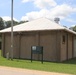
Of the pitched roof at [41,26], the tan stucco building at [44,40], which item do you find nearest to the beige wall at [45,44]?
the tan stucco building at [44,40]

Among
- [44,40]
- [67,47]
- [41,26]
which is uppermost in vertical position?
[41,26]

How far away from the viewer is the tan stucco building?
24.0 metres

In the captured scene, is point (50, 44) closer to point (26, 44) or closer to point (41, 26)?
point (41, 26)

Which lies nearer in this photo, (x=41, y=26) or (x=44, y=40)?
(x=44, y=40)

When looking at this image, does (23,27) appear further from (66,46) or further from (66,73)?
(66,73)

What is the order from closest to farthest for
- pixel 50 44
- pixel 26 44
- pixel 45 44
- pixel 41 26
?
pixel 50 44 → pixel 45 44 → pixel 41 26 → pixel 26 44

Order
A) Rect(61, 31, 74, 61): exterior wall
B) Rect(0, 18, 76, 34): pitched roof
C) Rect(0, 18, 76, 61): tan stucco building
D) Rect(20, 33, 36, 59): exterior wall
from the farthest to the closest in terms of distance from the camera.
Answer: Rect(20, 33, 36, 59): exterior wall, Rect(61, 31, 74, 61): exterior wall, Rect(0, 18, 76, 34): pitched roof, Rect(0, 18, 76, 61): tan stucco building

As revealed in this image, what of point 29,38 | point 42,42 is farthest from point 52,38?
point 29,38

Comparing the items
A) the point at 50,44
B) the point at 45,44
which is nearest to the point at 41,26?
the point at 45,44

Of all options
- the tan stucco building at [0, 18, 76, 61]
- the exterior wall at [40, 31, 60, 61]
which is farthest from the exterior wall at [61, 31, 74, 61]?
the exterior wall at [40, 31, 60, 61]

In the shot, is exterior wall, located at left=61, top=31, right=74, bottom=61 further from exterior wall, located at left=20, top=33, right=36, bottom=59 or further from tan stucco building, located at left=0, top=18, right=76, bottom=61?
exterior wall, located at left=20, top=33, right=36, bottom=59

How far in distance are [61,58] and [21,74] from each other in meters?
10.8

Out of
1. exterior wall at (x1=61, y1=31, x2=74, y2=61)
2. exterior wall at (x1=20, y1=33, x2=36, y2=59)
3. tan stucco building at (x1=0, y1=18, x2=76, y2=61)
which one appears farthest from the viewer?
exterior wall at (x1=20, y1=33, x2=36, y2=59)

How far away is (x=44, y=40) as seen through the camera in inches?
982
